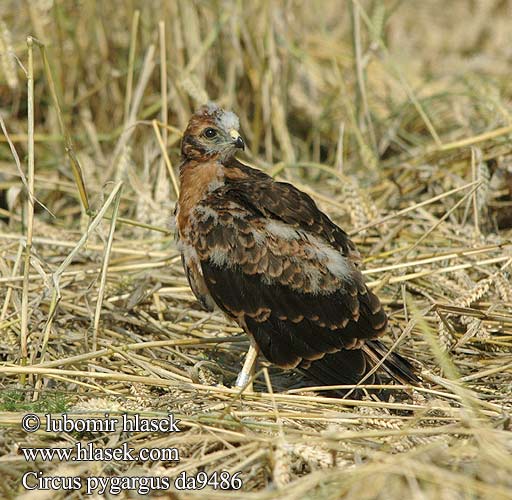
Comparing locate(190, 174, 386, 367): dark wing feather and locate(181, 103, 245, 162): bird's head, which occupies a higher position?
locate(181, 103, 245, 162): bird's head

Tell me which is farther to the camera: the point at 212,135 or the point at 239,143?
the point at 212,135

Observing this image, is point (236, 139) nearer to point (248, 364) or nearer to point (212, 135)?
point (212, 135)

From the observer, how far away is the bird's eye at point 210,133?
15.4 feet

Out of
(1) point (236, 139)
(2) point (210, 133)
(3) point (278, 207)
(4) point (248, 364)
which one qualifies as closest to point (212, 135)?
(2) point (210, 133)

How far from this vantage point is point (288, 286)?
13.5 feet

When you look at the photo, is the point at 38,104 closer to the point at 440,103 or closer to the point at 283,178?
the point at 283,178

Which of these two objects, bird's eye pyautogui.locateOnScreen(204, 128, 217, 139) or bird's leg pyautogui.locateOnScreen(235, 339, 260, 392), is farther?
bird's eye pyautogui.locateOnScreen(204, 128, 217, 139)

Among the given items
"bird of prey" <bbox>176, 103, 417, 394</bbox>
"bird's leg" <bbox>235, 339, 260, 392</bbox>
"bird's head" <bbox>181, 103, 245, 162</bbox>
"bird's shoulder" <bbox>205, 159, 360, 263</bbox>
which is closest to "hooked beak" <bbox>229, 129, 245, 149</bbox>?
"bird's head" <bbox>181, 103, 245, 162</bbox>

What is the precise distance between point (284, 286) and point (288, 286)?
2 cm

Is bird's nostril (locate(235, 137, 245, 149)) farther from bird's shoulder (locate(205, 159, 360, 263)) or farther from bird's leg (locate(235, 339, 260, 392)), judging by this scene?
bird's leg (locate(235, 339, 260, 392))

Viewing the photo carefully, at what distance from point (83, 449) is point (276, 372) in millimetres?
1489

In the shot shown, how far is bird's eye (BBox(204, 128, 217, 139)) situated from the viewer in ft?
15.4

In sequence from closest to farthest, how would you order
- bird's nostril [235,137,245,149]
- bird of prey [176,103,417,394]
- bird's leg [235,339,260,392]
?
bird of prey [176,103,417,394] → bird's leg [235,339,260,392] → bird's nostril [235,137,245,149]

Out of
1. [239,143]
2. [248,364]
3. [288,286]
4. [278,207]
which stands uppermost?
[239,143]
